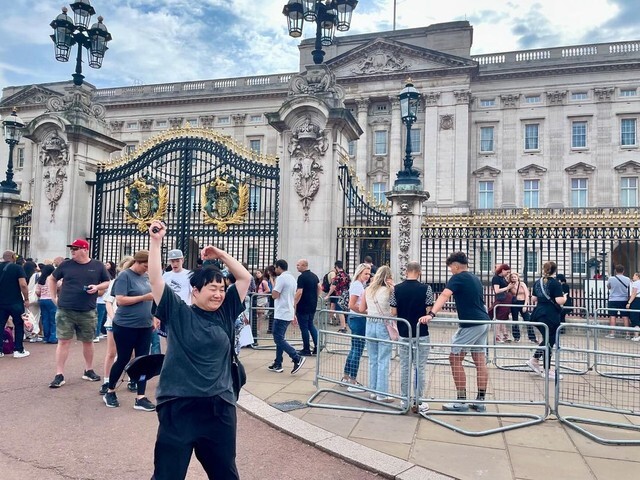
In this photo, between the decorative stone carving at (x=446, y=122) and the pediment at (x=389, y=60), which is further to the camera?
the decorative stone carving at (x=446, y=122)

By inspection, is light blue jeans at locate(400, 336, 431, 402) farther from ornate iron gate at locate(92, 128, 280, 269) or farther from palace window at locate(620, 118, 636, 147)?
palace window at locate(620, 118, 636, 147)

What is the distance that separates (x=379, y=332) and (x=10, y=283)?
21.7 ft

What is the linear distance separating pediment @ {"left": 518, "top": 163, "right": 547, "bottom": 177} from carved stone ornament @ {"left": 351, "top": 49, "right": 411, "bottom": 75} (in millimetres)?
12805

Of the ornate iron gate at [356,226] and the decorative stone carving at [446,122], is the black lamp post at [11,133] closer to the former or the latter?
the ornate iron gate at [356,226]

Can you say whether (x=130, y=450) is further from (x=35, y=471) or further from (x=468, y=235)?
(x=468, y=235)

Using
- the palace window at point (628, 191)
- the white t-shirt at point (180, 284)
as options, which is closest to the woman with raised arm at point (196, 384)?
the white t-shirt at point (180, 284)

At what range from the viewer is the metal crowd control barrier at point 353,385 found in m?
5.93

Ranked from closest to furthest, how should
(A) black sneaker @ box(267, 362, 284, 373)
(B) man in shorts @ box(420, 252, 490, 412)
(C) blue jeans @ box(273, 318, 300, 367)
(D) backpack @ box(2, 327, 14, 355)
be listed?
(B) man in shorts @ box(420, 252, 490, 412), (C) blue jeans @ box(273, 318, 300, 367), (A) black sneaker @ box(267, 362, 284, 373), (D) backpack @ box(2, 327, 14, 355)

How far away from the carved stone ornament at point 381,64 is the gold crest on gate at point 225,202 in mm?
30779

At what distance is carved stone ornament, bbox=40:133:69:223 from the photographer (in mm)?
14305

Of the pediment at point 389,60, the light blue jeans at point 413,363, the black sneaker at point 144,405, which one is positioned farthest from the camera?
the pediment at point 389,60

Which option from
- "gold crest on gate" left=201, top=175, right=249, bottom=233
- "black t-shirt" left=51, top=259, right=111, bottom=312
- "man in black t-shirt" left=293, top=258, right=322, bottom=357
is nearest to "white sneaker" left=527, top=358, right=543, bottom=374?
"man in black t-shirt" left=293, top=258, right=322, bottom=357

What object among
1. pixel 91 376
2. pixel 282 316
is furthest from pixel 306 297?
pixel 91 376

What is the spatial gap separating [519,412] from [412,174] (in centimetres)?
780
